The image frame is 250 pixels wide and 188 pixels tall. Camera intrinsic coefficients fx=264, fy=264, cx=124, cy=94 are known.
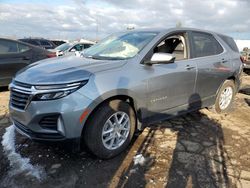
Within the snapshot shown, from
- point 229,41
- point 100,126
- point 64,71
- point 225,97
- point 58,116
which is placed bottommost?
point 225,97

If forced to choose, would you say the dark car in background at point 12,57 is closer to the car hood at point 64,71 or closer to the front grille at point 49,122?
the car hood at point 64,71

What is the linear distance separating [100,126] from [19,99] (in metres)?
1.02

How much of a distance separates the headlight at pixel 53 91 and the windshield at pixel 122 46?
3.25ft

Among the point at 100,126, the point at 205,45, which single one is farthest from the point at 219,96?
the point at 100,126

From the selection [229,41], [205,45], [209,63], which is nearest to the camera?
[209,63]

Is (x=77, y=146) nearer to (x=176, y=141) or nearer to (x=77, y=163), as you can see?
(x=77, y=163)

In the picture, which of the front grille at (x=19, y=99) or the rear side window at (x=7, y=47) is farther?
the rear side window at (x=7, y=47)

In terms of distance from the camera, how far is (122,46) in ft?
13.3

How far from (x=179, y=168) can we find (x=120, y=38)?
90.5 inches

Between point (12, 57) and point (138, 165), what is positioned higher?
point (12, 57)

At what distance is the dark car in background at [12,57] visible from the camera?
6.72 meters

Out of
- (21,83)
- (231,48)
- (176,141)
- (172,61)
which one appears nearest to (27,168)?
(21,83)

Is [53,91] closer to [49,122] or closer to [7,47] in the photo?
[49,122]

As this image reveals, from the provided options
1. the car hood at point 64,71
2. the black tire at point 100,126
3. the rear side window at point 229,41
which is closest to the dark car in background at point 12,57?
the car hood at point 64,71
